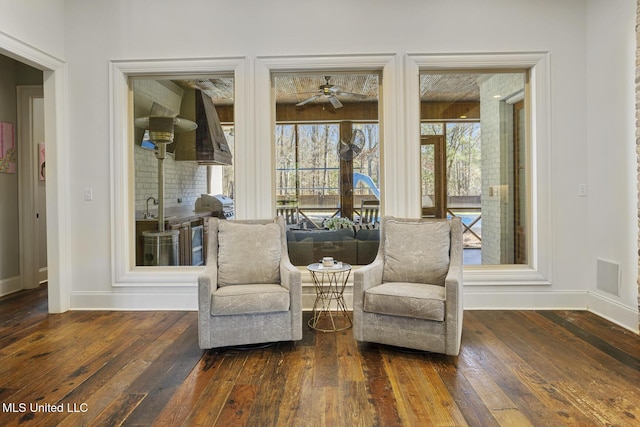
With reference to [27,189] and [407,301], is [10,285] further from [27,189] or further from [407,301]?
[407,301]

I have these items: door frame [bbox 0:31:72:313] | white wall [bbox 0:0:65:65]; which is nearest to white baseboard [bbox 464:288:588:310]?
door frame [bbox 0:31:72:313]

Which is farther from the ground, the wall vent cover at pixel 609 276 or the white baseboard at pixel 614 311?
the wall vent cover at pixel 609 276

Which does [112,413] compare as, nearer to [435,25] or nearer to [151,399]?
[151,399]

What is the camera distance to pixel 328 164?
4.43 meters

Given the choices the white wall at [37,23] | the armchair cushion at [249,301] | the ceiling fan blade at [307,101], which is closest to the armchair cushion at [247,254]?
the armchair cushion at [249,301]

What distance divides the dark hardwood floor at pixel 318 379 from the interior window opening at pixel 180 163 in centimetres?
107

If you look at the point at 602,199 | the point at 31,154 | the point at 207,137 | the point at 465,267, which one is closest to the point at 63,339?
the point at 207,137

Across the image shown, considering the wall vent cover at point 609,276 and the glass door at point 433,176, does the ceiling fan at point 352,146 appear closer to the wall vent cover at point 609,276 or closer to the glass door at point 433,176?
the glass door at point 433,176

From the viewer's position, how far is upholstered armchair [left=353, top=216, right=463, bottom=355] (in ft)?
8.18

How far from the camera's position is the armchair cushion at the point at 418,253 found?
2.96 meters

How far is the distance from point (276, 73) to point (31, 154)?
A: 3.33 meters

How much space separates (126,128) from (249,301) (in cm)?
233

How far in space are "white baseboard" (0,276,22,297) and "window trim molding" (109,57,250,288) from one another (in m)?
1.71

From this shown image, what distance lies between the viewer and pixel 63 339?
2.93 m
